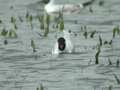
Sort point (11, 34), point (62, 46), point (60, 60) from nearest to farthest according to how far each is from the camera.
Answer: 1. point (60, 60)
2. point (62, 46)
3. point (11, 34)

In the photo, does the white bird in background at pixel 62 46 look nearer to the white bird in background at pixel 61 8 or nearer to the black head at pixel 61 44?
the black head at pixel 61 44

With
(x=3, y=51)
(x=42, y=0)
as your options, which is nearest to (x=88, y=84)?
(x=3, y=51)

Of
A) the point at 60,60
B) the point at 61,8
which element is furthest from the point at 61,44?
the point at 61,8

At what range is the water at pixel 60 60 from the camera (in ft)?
38.1

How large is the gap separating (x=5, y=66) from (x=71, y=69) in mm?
1485

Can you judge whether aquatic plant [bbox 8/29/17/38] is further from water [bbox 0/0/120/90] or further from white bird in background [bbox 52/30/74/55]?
white bird in background [bbox 52/30/74/55]

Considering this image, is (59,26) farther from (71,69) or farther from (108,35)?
(71,69)

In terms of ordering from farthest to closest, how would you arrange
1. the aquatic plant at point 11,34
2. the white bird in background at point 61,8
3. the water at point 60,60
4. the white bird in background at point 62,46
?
the white bird in background at point 61,8, the aquatic plant at point 11,34, the white bird in background at point 62,46, the water at point 60,60

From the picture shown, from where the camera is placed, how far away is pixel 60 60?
14.1m

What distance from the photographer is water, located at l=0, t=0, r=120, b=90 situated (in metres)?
11.6

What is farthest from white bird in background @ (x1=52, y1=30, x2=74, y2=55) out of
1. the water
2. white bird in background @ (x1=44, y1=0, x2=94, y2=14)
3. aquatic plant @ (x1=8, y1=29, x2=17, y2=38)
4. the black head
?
white bird in background @ (x1=44, y1=0, x2=94, y2=14)

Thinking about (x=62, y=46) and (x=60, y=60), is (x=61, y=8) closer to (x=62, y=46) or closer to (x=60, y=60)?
(x=62, y=46)

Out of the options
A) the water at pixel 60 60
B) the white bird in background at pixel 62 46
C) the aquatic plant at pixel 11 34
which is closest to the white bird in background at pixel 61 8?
the water at pixel 60 60

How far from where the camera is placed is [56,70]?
1292 centimetres
